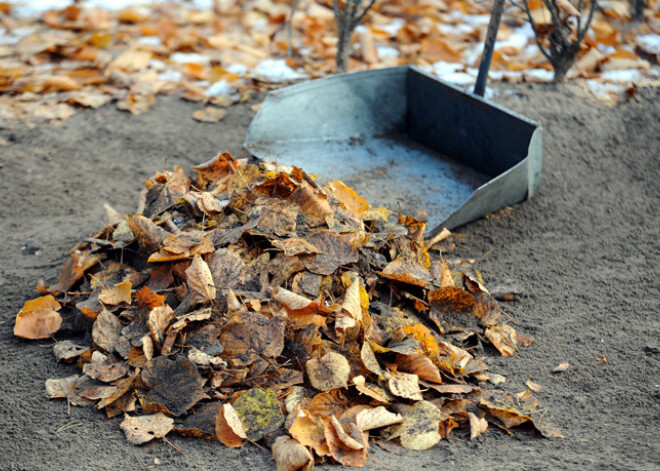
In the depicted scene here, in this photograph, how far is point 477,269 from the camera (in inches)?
106

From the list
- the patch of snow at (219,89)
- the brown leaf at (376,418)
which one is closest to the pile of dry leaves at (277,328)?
the brown leaf at (376,418)

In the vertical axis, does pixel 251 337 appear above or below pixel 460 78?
below

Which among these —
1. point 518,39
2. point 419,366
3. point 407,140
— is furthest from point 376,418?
point 518,39

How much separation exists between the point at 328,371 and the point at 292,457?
11.6 inches

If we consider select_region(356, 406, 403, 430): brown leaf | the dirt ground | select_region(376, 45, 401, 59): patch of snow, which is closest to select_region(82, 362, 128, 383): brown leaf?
the dirt ground

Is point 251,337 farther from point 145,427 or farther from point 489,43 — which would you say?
point 489,43

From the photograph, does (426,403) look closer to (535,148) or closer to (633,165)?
(535,148)

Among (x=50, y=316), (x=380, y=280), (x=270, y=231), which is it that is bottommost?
(x=50, y=316)

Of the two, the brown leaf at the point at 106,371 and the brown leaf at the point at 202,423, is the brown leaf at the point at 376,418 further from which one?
the brown leaf at the point at 106,371

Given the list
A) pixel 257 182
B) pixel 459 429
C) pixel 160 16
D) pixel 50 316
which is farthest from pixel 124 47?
pixel 459 429

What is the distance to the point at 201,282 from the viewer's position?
79.0 inches

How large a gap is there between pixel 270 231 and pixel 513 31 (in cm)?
341

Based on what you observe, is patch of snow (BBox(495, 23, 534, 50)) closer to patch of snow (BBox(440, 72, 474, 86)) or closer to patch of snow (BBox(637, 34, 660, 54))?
patch of snow (BBox(440, 72, 474, 86))

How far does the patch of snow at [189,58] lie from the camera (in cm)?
441
